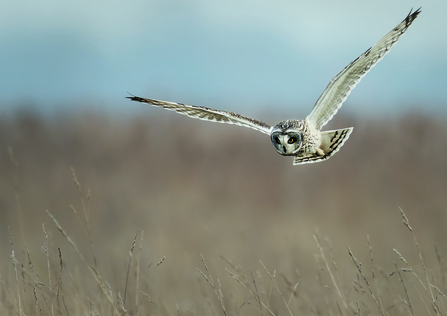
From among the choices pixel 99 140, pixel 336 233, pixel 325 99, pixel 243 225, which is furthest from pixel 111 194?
pixel 325 99

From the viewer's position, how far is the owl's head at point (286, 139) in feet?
7.62

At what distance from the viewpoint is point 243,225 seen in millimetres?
9797

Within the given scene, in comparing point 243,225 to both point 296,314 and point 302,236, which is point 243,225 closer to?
point 302,236

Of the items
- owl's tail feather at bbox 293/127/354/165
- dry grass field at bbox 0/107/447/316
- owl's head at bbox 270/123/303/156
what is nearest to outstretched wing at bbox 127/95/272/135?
owl's head at bbox 270/123/303/156

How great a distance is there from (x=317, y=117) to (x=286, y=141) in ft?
1.79

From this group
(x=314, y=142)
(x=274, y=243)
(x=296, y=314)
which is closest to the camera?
(x=314, y=142)

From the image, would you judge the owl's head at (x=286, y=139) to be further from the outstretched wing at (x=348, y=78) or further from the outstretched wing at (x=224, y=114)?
the outstretched wing at (x=348, y=78)

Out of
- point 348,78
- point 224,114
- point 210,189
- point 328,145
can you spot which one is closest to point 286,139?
point 224,114

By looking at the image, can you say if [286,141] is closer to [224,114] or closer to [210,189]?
[224,114]

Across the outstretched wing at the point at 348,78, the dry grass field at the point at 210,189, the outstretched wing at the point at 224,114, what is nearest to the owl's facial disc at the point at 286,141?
the outstretched wing at the point at 224,114

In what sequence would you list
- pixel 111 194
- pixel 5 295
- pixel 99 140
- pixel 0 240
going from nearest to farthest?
pixel 5 295 → pixel 0 240 → pixel 111 194 → pixel 99 140

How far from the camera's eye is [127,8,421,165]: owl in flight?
7.67 ft

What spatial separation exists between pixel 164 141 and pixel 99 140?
2428 millimetres

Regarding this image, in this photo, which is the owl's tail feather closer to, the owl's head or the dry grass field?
the owl's head
